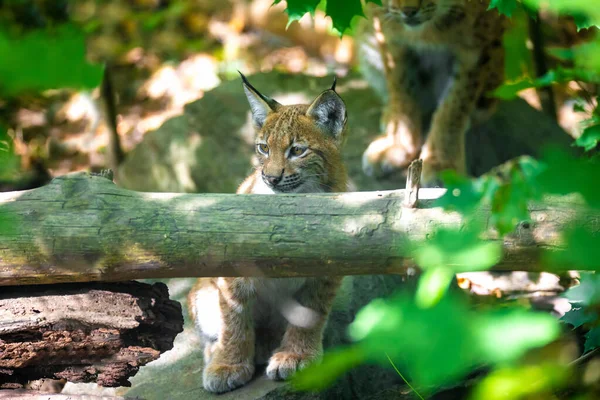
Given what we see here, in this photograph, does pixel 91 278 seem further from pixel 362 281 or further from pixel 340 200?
pixel 362 281

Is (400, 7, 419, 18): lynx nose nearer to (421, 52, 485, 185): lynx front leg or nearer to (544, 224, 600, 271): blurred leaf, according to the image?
(421, 52, 485, 185): lynx front leg

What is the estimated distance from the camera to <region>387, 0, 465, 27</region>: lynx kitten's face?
195 inches

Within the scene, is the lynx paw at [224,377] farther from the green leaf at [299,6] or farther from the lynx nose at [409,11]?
the lynx nose at [409,11]

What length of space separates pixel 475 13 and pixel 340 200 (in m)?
2.87

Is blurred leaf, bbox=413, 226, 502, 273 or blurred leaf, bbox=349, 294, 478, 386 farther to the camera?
blurred leaf, bbox=413, 226, 502, 273

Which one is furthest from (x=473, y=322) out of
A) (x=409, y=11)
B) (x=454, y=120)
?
(x=454, y=120)

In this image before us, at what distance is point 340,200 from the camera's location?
302cm

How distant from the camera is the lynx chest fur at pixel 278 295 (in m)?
3.77

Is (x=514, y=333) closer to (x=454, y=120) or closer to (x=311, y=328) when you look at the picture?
(x=311, y=328)

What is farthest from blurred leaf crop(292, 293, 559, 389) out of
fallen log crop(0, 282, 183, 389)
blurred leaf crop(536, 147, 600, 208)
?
fallen log crop(0, 282, 183, 389)

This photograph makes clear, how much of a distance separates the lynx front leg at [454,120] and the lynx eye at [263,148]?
1.71 m

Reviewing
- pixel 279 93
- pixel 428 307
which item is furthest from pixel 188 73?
pixel 428 307

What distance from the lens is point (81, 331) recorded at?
3258mm

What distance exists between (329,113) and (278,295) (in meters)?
1.15
